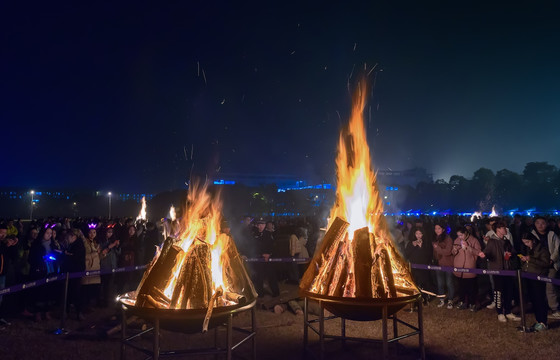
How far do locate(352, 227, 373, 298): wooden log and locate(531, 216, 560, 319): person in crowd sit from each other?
5.90 meters

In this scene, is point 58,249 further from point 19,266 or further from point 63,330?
point 63,330

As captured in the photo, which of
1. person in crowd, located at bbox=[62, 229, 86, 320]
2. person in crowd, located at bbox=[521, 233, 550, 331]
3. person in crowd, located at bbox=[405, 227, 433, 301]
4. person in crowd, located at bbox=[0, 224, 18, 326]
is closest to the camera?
person in crowd, located at bbox=[521, 233, 550, 331]

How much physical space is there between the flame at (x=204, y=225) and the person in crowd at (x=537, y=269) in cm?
701

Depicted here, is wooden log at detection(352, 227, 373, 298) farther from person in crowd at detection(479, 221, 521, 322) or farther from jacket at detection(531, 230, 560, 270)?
jacket at detection(531, 230, 560, 270)

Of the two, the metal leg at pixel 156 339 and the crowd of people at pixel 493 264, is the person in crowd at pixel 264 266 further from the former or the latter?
the metal leg at pixel 156 339

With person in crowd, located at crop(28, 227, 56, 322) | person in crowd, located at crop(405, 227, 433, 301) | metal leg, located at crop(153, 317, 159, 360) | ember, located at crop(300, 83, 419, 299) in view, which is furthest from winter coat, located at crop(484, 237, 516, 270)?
person in crowd, located at crop(28, 227, 56, 322)

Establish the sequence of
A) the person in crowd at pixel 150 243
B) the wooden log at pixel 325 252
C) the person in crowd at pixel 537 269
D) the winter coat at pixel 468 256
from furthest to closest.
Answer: the person in crowd at pixel 150 243 → the winter coat at pixel 468 256 → the person in crowd at pixel 537 269 → the wooden log at pixel 325 252

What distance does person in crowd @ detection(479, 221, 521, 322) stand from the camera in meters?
9.52

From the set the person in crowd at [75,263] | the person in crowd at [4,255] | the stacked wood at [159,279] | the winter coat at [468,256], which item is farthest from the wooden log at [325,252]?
the person in crowd at [4,255]

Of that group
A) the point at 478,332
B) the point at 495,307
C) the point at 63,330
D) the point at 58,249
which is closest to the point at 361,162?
the point at 478,332

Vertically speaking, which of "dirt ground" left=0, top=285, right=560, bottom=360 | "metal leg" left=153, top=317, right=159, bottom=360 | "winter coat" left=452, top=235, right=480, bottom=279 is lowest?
"dirt ground" left=0, top=285, right=560, bottom=360

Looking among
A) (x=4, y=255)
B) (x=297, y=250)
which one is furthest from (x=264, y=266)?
(x=4, y=255)

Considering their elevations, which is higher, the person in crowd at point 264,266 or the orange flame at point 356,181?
the orange flame at point 356,181

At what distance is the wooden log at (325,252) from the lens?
21.4 ft
